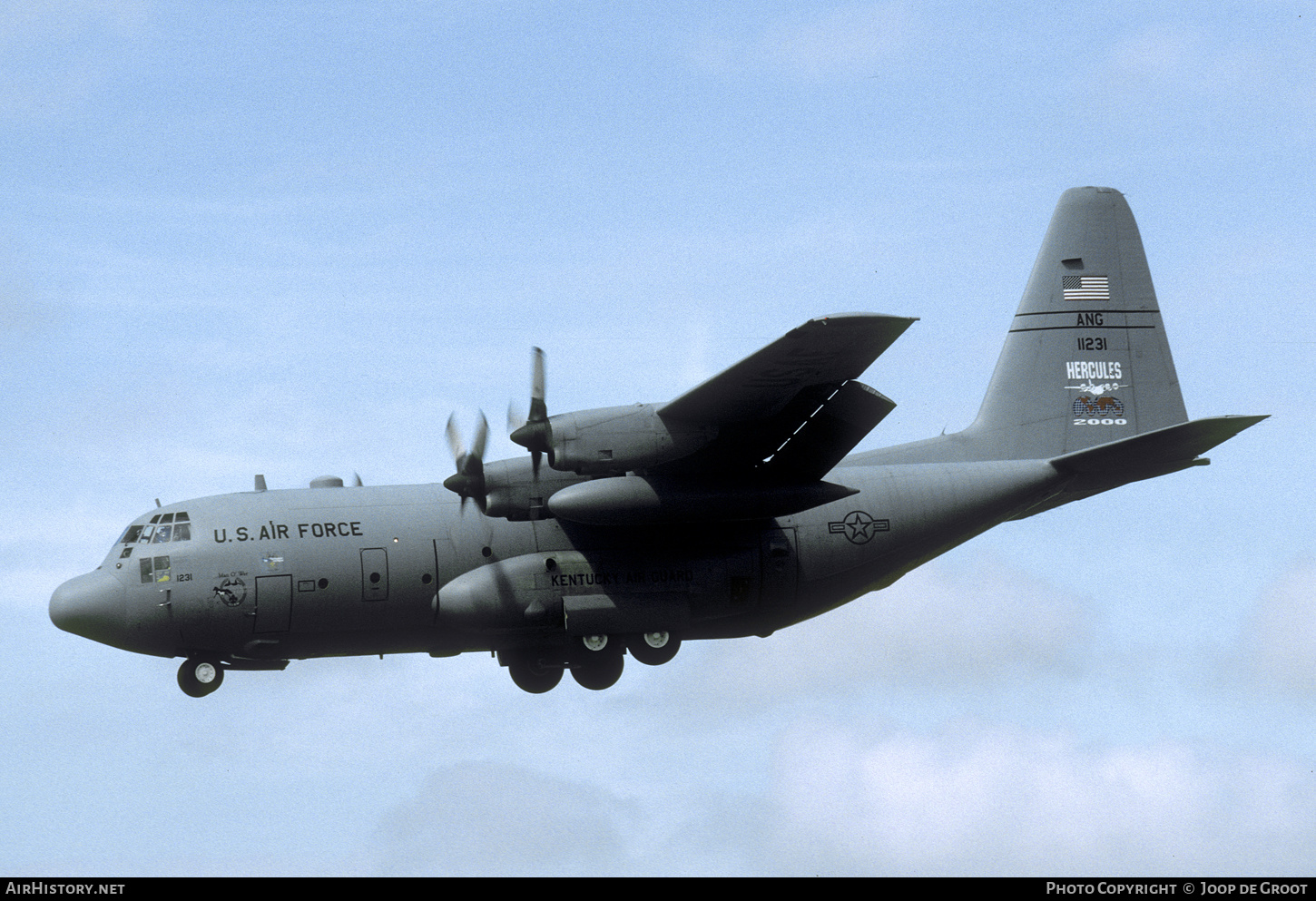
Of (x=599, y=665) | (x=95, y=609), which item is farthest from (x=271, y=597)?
(x=599, y=665)

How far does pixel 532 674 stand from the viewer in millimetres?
25078

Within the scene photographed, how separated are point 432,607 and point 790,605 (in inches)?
227

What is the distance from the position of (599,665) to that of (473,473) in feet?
13.2

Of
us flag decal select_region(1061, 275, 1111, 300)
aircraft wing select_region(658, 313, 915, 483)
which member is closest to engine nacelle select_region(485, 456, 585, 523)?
aircraft wing select_region(658, 313, 915, 483)

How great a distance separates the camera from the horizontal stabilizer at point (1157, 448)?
2306 centimetres

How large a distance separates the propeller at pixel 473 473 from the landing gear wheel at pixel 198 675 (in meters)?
4.68

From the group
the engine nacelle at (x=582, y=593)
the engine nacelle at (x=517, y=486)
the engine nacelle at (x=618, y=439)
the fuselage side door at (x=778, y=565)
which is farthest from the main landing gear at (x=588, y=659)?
the engine nacelle at (x=618, y=439)

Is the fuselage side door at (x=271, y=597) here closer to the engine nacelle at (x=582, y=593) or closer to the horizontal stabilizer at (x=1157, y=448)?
the engine nacelle at (x=582, y=593)

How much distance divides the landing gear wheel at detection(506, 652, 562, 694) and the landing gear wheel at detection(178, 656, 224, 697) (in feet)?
15.5

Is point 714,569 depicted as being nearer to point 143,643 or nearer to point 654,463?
point 654,463

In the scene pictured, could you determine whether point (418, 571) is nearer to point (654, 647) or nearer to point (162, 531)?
point (654, 647)

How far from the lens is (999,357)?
1083 inches
